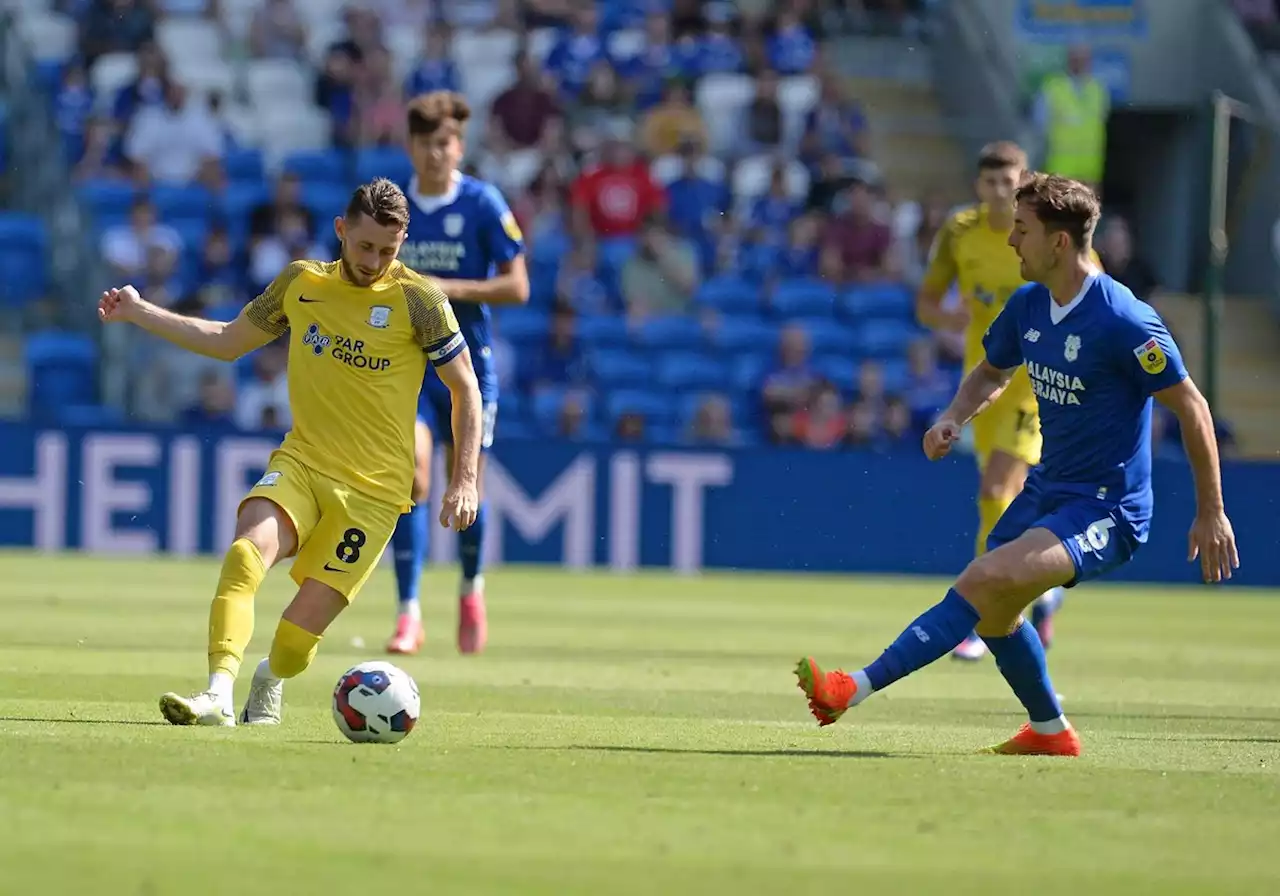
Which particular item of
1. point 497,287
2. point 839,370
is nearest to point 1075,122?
point 839,370

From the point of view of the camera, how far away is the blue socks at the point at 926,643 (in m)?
7.70

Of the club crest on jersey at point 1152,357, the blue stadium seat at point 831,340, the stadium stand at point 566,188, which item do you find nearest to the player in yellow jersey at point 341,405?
the club crest on jersey at point 1152,357

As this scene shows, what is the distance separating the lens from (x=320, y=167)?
947 inches

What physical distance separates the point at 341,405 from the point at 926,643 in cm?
230

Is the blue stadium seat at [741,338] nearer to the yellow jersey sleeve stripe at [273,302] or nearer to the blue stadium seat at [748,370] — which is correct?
the blue stadium seat at [748,370]

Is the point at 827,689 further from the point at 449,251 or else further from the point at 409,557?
the point at 449,251

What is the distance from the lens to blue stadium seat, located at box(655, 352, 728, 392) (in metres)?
22.8

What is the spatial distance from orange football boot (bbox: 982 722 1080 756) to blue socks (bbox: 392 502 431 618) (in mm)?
4315

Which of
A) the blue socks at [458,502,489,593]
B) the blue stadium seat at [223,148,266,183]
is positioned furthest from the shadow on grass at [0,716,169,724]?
the blue stadium seat at [223,148,266,183]

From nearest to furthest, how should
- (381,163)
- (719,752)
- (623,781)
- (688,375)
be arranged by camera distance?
(623,781)
(719,752)
(688,375)
(381,163)

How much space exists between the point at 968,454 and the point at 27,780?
49.8 ft

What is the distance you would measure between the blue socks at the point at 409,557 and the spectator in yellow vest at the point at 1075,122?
1467 cm

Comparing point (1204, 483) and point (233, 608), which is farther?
point (233, 608)

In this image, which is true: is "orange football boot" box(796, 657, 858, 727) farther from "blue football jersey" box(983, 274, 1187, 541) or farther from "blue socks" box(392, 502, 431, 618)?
"blue socks" box(392, 502, 431, 618)
